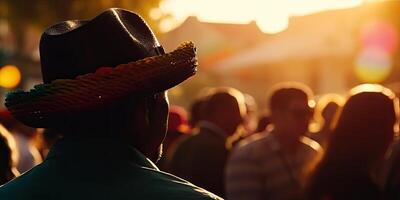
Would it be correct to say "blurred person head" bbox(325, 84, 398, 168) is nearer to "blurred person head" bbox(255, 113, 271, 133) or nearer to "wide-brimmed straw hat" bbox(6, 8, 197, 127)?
"wide-brimmed straw hat" bbox(6, 8, 197, 127)

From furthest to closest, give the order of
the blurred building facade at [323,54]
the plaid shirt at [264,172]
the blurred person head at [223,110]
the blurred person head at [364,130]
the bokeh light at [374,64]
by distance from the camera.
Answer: the blurred building facade at [323,54], the bokeh light at [374,64], the blurred person head at [223,110], the plaid shirt at [264,172], the blurred person head at [364,130]

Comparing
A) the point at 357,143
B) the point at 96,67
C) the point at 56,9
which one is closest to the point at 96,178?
the point at 96,67

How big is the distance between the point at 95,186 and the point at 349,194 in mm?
2621

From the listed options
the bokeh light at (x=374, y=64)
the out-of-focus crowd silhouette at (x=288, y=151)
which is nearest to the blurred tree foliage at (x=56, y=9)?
the bokeh light at (x=374, y=64)

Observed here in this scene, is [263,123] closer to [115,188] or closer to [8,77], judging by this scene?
[115,188]

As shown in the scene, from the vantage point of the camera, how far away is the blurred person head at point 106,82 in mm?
2209

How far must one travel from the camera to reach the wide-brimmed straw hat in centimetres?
221

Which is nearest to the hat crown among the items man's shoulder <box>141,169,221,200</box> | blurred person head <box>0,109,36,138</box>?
man's shoulder <box>141,169,221,200</box>

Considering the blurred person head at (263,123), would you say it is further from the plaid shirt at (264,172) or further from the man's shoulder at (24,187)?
the man's shoulder at (24,187)

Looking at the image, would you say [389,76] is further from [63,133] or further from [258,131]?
[63,133]

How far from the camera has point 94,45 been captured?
7.41 ft

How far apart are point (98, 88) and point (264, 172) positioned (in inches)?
143

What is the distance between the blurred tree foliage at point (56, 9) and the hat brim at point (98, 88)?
20503 millimetres

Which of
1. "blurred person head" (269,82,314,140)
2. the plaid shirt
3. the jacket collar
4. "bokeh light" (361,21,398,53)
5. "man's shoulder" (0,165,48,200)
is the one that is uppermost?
the jacket collar
